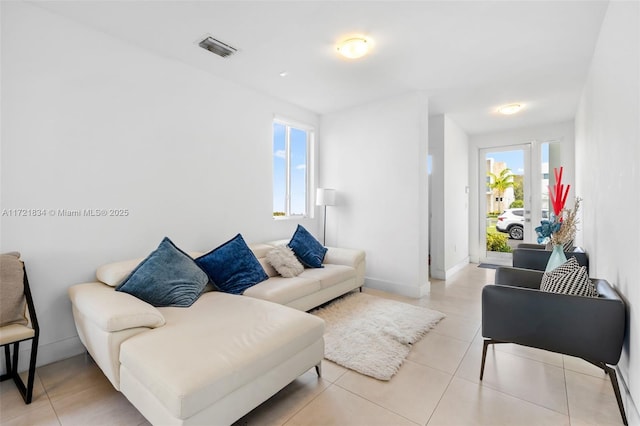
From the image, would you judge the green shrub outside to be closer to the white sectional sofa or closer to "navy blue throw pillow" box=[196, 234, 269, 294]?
"navy blue throw pillow" box=[196, 234, 269, 294]

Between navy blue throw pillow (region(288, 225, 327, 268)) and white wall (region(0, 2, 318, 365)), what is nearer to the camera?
white wall (region(0, 2, 318, 365))

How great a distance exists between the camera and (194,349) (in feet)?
5.15

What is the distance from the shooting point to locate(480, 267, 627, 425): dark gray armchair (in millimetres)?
1667

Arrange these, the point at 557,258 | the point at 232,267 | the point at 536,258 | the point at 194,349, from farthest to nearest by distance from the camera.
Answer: the point at 536,258 → the point at 232,267 → the point at 557,258 → the point at 194,349

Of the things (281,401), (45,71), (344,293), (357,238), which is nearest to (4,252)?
(45,71)

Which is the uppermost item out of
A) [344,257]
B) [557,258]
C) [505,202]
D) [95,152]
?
[95,152]

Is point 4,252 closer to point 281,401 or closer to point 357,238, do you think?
point 281,401

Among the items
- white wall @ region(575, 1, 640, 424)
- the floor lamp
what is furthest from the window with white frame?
white wall @ region(575, 1, 640, 424)

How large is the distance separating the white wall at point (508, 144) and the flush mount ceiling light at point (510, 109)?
4.14 ft

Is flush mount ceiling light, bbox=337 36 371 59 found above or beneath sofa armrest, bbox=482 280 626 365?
above

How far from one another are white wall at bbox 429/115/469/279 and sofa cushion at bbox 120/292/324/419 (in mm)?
3401

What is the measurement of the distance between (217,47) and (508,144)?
540 centimetres

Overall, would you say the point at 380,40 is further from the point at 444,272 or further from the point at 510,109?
the point at 444,272

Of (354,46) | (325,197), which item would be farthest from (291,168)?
(354,46)
